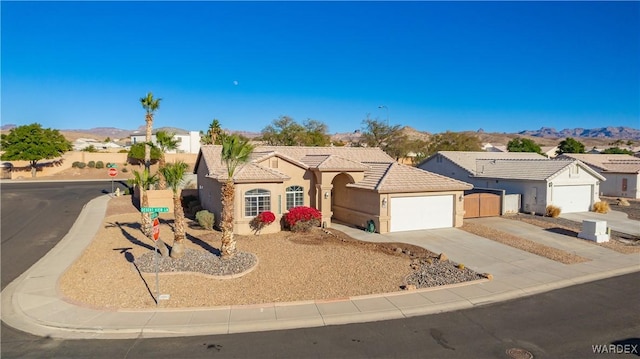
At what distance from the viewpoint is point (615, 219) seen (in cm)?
2817

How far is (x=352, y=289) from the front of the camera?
1329cm

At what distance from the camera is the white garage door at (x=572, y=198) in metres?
30.2

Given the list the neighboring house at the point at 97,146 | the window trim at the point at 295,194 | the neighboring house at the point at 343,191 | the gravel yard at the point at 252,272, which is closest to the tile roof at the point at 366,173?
the neighboring house at the point at 343,191

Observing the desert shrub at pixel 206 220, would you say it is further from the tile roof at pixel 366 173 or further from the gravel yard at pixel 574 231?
the gravel yard at pixel 574 231

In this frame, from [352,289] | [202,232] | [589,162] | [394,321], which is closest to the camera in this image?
[394,321]

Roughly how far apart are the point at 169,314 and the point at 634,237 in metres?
24.4

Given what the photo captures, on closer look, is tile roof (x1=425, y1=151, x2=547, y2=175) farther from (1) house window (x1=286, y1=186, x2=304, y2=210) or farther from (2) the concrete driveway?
(1) house window (x1=286, y1=186, x2=304, y2=210)

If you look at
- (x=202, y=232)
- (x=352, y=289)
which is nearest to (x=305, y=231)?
(x=202, y=232)

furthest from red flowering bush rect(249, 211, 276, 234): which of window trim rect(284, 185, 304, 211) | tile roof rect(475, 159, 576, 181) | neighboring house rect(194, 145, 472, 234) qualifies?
tile roof rect(475, 159, 576, 181)

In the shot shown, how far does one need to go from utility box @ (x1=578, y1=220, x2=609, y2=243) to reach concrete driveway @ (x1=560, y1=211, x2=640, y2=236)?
3.70 meters

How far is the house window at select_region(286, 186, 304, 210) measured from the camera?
25.2 m

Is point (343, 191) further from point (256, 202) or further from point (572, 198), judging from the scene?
point (572, 198)

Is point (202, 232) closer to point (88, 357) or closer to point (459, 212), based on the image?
point (88, 357)

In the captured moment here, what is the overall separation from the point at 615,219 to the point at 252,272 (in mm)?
26635
